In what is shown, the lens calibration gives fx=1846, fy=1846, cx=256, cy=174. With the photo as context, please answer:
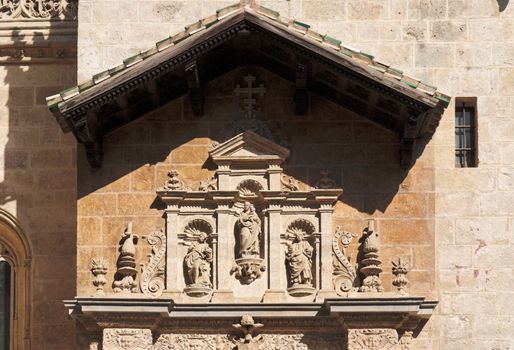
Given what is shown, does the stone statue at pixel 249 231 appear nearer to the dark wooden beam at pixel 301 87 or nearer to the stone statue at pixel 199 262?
the stone statue at pixel 199 262

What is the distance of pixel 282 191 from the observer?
29.2 meters

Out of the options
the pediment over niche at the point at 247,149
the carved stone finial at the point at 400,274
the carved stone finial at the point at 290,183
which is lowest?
the carved stone finial at the point at 400,274

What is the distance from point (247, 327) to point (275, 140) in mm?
3069

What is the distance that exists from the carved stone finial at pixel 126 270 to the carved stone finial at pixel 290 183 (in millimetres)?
2594

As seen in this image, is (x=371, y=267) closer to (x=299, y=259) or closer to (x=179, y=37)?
(x=299, y=259)

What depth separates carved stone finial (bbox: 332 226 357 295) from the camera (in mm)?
28844

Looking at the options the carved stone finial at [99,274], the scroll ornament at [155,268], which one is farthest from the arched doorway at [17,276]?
the scroll ornament at [155,268]

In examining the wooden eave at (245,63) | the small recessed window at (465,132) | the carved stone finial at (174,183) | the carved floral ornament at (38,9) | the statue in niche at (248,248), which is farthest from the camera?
the carved floral ornament at (38,9)

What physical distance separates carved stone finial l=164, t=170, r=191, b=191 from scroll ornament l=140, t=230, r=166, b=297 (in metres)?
0.72

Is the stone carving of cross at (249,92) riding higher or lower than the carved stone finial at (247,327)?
higher

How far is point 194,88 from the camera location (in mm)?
29344

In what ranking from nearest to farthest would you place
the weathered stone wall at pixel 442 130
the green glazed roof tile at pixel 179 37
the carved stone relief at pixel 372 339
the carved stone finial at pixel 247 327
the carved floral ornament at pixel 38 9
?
the carved stone relief at pixel 372 339 → the green glazed roof tile at pixel 179 37 → the carved stone finial at pixel 247 327 → the weathered stone wall at pixel 442 130 → the carved floral ornament at pixel 38 9

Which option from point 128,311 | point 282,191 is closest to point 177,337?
point 128,311

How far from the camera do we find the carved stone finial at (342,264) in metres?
28.8
